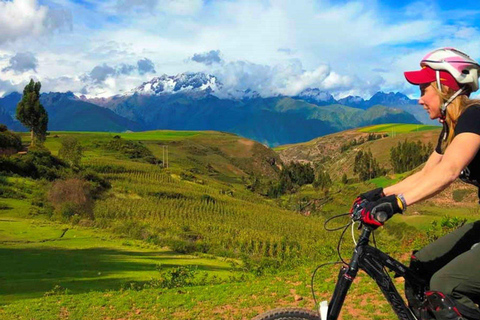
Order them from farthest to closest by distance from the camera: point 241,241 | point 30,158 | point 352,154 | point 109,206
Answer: point 352,154 → point 30,158 → point 109,206 → point 241,241

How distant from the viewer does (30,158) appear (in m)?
56.0

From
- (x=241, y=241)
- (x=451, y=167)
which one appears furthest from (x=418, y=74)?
(x=241, y=241)

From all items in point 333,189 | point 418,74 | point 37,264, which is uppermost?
point 418,74

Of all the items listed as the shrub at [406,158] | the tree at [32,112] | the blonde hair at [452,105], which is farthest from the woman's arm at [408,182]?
the shrub at [406,158]

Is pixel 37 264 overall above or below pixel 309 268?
below

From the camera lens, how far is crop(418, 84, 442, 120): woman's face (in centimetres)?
381

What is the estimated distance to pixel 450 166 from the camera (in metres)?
3.46

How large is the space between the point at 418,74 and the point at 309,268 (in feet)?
31.6

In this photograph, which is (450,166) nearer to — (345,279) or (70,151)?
(345,279)

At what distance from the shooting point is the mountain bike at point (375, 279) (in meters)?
3.74

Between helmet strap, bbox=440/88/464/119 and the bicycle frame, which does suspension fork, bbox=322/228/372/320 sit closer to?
the bicycle frame

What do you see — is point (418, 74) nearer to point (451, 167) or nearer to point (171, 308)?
point (451, 167)

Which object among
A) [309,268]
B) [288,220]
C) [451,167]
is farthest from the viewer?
[288,220]

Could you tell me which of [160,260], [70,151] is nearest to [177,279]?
[160,260]
